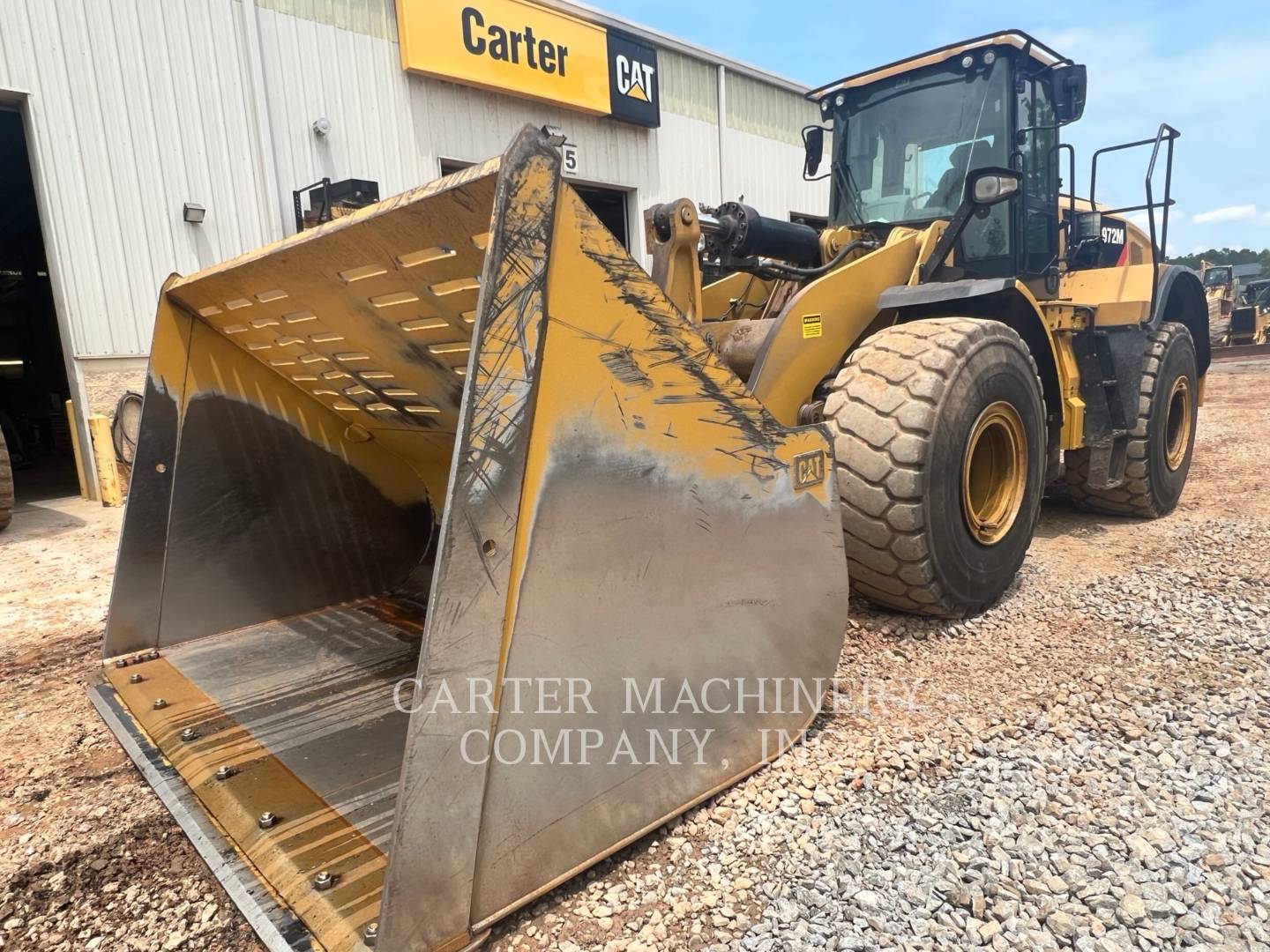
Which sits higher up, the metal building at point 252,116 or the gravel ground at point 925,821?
the metal building at point 252,116

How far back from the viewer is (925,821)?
76.3 inches

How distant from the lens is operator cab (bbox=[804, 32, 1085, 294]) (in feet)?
13.5

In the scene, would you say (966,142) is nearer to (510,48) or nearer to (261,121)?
(261,121)

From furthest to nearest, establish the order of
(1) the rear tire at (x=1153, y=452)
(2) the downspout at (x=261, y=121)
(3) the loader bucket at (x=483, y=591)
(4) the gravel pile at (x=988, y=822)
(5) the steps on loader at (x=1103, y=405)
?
(2) the downspout at (x=261, y=121) < (1) the rear tire at (x=1153, y=452) < (5) the steps on loader at (x=1103, y=405) < (4) the gravel pile at (x=988, y=822) < (3) the loader bucket at (x=483, y=591)

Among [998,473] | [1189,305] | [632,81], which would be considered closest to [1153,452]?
[1189,305]

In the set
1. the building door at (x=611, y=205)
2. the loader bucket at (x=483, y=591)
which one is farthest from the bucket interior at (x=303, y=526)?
the building door at (x=611, y=205)

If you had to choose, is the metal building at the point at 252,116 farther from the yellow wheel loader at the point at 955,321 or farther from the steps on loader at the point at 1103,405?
the steps on loader at the point at 1103,405

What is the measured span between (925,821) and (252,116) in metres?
8.49

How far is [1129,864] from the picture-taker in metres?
1.76

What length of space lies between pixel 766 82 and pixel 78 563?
1223 cm

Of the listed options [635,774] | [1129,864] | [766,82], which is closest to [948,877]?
[1129,864]

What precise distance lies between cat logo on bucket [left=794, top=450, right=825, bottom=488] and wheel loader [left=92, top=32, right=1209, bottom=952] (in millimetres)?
18

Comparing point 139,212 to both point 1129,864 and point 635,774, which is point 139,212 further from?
point 1129,864

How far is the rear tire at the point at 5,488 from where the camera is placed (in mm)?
5883
